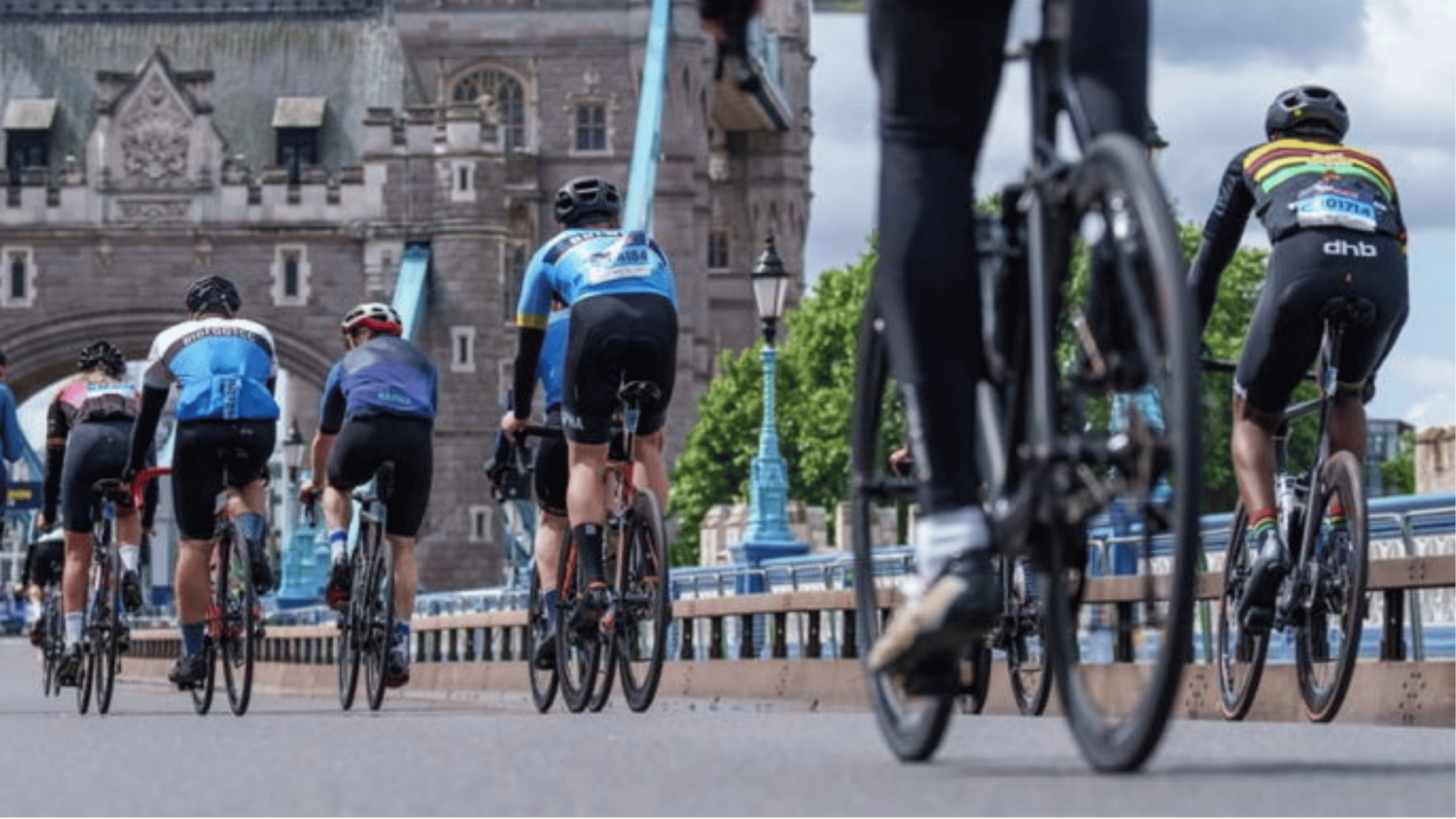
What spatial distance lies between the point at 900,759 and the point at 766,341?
26.1 m

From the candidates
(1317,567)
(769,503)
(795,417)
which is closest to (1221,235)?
(1317,567)

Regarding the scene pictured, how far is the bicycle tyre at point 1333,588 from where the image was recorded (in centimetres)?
851

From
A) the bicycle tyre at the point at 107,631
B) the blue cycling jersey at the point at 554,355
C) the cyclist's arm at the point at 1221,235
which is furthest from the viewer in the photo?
the bicycle tyre at the point at 107,631

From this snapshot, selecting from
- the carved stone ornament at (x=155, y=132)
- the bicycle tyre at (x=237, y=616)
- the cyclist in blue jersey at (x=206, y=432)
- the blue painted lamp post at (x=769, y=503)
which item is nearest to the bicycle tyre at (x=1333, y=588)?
the bicycle tyre at (x=237, y=616)

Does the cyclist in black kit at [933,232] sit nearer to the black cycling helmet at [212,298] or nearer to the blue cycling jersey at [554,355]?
the blue cycling jersey at [554,355]

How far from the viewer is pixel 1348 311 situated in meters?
8.67

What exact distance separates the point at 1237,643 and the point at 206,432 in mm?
4850

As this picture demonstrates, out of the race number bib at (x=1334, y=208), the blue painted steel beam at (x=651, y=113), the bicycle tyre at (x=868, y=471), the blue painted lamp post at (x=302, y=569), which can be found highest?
the blue painted steel beam at (x=651, y=113)

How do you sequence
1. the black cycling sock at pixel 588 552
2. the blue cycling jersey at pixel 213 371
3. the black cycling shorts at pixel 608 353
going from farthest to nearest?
the blue cycling jersey at pixel 213 371
the black cycling sock at pixel 588 552
the black cycling shorts at pixel 608 353

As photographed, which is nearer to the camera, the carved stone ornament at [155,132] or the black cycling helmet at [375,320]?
the black cycling helmet at [375,320]

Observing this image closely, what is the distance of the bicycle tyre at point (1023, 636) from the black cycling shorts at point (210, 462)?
3.99m

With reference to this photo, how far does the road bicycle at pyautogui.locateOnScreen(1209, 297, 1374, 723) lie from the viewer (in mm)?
8547

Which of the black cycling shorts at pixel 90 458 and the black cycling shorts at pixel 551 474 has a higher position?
the black cycling shorts at pixel 90 458

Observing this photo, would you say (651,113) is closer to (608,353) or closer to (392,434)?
(392,434)
